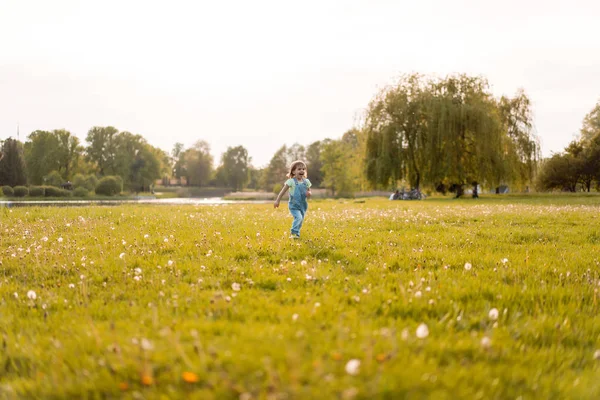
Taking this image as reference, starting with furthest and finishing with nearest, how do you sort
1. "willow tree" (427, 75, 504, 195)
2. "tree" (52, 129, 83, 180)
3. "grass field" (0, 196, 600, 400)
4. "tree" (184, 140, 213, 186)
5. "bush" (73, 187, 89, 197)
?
1. "tree" (184, 140, 213, 186)
2. "tree" (52, 129, 83, 180)
3. "bush" (73, 187, 89, 197)
4. "willow tree" (427, 75, 504, 195)
5. "grass field" (0, 196, 600, 400)

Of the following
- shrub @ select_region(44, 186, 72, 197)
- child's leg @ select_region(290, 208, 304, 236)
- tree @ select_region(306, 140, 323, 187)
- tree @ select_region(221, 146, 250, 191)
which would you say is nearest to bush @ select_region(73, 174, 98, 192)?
shrub @ select_region(44, 186, 72, 197)

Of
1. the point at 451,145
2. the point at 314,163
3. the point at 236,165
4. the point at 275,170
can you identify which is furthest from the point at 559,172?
the point at 236,165

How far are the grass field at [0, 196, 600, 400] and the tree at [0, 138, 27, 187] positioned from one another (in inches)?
2167

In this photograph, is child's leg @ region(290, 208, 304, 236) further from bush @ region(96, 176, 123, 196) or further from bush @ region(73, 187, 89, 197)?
bush @ region(96, 176, 123, 196)

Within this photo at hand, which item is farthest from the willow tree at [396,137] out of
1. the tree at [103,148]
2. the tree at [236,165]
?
the tree at [236,165]

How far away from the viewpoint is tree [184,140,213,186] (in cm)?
10812

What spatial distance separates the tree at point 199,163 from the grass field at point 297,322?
10305cm

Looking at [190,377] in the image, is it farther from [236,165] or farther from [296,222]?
[236,165]

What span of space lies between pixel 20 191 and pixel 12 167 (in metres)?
5.06

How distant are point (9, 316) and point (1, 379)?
4.59 ft

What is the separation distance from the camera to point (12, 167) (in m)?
52.5

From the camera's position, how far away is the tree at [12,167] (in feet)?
171

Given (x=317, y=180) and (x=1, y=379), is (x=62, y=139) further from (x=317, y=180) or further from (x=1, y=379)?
(x=1, y=379)

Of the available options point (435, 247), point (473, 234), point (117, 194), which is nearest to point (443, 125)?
point (473, 234)
